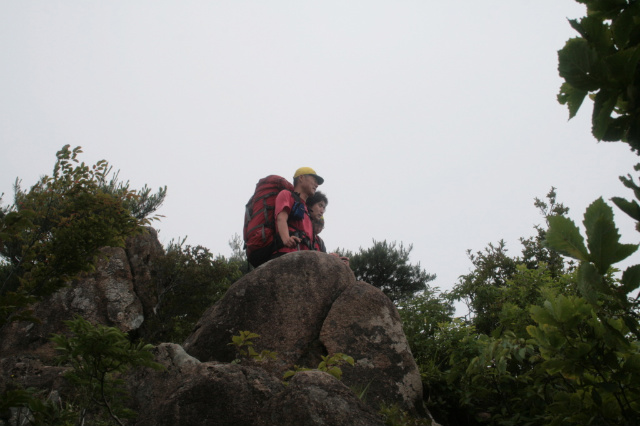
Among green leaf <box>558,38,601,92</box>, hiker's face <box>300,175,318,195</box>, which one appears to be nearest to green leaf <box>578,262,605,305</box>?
green leaf <box>558,38,601,92</box>

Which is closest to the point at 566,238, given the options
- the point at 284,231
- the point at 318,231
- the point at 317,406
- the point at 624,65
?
the point at 624,65

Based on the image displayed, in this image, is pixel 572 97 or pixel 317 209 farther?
pixel 317 209

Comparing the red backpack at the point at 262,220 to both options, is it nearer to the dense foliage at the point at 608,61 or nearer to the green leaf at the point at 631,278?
the green leaf at the point at 631,278

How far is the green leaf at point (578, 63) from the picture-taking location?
1.05 metres

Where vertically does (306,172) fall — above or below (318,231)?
above

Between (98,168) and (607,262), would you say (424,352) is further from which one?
(607,262)

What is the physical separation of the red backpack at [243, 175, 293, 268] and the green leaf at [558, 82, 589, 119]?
16.1ft

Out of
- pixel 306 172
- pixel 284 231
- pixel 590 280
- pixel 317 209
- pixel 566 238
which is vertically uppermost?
pixel 306 172

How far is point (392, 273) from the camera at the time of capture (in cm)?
1398

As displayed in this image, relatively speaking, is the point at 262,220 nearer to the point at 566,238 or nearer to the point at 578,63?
the point at 566,238

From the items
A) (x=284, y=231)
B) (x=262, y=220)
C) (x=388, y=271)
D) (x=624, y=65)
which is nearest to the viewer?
(x=624, y=65)

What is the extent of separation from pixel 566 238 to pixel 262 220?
502cm

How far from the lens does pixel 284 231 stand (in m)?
5.84

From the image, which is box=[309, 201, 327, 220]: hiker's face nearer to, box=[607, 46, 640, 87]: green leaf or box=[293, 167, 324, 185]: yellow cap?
box=[293, 167, 324, 185]: yellow cap
